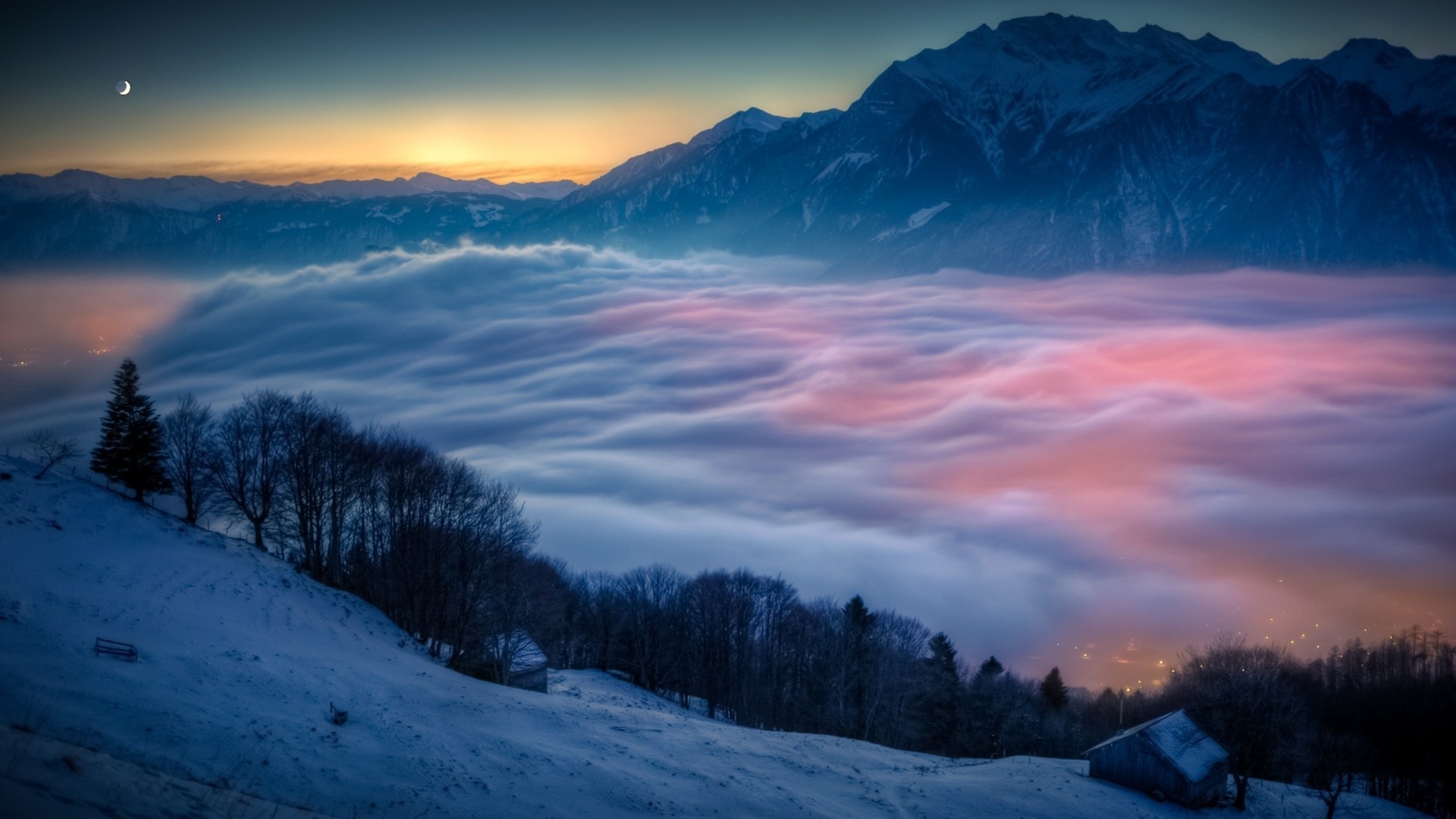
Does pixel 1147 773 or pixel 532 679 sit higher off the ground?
pixel 532 679

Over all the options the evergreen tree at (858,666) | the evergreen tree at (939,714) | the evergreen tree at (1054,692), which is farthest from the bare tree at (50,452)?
the evergreen tree at (1054,692)

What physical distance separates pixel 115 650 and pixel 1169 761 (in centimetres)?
4510

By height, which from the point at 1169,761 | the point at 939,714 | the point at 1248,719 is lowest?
the point at 939,714

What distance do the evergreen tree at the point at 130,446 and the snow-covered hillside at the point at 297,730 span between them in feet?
6.60

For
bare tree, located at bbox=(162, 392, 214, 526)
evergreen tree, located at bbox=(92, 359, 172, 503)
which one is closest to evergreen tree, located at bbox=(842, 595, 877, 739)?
bare tree, located at bbox=(162, 392, 214, 526)

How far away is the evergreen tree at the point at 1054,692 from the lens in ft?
234

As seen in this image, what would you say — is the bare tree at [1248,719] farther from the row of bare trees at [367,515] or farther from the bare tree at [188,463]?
the bare tree at [188,463]

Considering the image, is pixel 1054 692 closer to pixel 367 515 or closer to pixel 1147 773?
pixel 1147 773

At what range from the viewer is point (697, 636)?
70.2 meters

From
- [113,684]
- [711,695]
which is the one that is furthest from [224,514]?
[711,695]

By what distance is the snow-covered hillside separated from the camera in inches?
746

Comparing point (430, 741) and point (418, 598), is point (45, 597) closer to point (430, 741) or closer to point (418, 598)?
point (430, 741)

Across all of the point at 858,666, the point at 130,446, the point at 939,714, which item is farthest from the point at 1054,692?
the point at 130,446

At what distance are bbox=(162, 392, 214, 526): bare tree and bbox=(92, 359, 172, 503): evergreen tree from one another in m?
1.29
